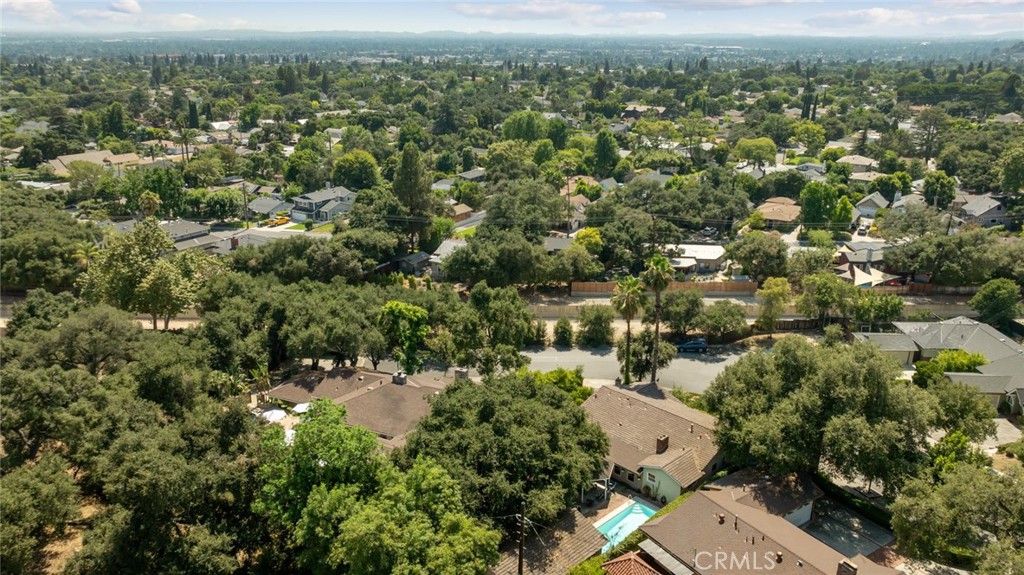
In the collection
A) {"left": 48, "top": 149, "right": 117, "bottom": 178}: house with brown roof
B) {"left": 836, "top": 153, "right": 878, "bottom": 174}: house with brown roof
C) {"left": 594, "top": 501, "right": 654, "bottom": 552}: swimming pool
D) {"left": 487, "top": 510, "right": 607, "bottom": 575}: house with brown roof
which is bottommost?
{"left": 594, "top": 501, "right": 654, "bottom": 552}: swimming pool

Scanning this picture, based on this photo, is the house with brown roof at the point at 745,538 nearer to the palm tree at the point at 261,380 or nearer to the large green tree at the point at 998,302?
the palm tree at the point at 261,380

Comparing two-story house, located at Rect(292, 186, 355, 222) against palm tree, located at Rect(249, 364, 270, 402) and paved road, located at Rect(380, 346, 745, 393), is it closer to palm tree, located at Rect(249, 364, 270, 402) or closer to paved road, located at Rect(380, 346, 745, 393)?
paved road, located at Rect(380, 346, 745, 393)

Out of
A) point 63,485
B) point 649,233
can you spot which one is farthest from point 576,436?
point 649,233

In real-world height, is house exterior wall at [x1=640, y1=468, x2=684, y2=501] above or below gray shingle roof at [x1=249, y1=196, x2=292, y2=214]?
below

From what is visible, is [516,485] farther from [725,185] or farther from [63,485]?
[725,185]

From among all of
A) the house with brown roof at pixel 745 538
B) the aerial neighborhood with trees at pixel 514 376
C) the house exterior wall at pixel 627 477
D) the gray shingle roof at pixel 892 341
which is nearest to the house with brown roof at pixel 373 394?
the aerial neighborhood with trees at pixel 514 376

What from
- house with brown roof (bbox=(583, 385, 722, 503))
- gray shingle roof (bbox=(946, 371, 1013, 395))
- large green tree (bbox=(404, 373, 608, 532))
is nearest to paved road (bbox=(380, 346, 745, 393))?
house with brown roof (bbox=(583, 385, 722, 503))
